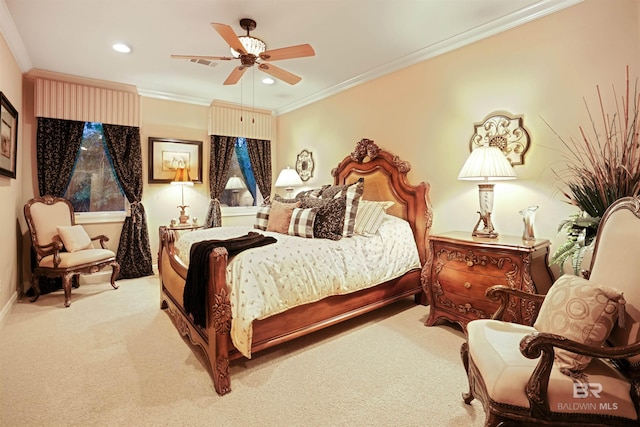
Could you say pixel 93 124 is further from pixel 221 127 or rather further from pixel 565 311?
pixel 565 311

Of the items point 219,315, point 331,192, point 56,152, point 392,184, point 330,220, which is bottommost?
point 219,315

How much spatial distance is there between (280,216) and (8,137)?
2.91 meters

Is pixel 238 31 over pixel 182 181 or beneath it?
over

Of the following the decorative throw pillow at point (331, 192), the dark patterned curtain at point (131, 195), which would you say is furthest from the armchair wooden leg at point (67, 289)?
the decorative throw pillow at point (331, 192)

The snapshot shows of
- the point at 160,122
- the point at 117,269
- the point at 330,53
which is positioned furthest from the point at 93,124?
the point at 330,53

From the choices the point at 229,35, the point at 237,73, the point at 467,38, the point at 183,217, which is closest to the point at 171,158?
the point at 183,217

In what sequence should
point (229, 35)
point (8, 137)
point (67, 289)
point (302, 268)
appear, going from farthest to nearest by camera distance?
point (67, 289), point (8, 137), point (302, 268), point (229, 35)

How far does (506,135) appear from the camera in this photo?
9.55ft

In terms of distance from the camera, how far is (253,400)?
1.93 meters

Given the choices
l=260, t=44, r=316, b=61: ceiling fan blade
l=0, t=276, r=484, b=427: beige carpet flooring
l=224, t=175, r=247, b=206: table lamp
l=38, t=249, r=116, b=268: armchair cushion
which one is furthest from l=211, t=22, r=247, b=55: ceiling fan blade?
l=224, t=175, r=247, b=206: table lamp

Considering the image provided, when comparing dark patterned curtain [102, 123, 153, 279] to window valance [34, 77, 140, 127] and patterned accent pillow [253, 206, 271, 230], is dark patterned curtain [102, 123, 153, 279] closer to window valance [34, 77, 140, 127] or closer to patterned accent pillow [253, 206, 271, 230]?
window valance [34, 77, 140, 127]

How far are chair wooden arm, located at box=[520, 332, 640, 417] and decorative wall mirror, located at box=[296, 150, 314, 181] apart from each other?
4.24 meters

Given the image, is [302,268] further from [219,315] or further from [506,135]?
[506,135]

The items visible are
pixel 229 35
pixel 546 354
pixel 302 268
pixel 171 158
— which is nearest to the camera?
pixel 546 354
